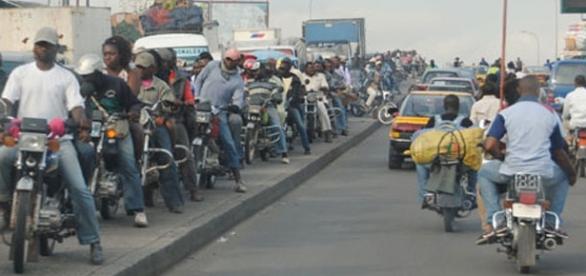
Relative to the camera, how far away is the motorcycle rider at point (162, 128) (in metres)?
13.7

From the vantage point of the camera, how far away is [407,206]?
17.3 meters

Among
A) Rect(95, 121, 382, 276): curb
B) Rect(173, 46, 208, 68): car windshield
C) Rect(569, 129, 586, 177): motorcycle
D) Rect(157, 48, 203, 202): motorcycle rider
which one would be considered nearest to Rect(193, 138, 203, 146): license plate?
Rect(157, 48, 203, 202): motorcycle rider

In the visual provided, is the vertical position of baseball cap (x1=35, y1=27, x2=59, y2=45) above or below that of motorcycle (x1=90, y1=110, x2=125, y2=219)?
above

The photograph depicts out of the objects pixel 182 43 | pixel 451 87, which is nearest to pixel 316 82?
pixel 451 87

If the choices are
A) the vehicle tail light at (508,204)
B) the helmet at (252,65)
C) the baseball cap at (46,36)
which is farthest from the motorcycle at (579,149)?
the baseball cap at (46,36)

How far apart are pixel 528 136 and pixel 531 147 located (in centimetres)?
10

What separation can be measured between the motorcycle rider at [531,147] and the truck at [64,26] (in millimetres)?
24664

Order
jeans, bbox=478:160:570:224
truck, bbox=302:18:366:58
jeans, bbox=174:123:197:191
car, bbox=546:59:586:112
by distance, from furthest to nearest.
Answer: truck, bbox=302:18:366:58 → car, bbox=546:59:586:112 → jeans, bbox=174:123:197:191 → jeans, bbox=478:160:570:224

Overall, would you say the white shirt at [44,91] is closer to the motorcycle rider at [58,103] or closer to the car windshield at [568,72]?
the motorcycle rider at [58,103]

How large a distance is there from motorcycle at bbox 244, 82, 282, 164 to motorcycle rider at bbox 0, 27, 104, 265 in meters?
11.1

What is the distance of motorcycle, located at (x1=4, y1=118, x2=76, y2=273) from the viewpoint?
9172mm

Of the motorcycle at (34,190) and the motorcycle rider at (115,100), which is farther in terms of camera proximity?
the motorcycle rider at (115,100)

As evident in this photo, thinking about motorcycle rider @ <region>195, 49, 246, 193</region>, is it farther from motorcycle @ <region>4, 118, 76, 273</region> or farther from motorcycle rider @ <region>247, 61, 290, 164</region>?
motorcycle @ <region>4, 118, 76, 273</region>

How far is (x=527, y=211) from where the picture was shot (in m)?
10.8
